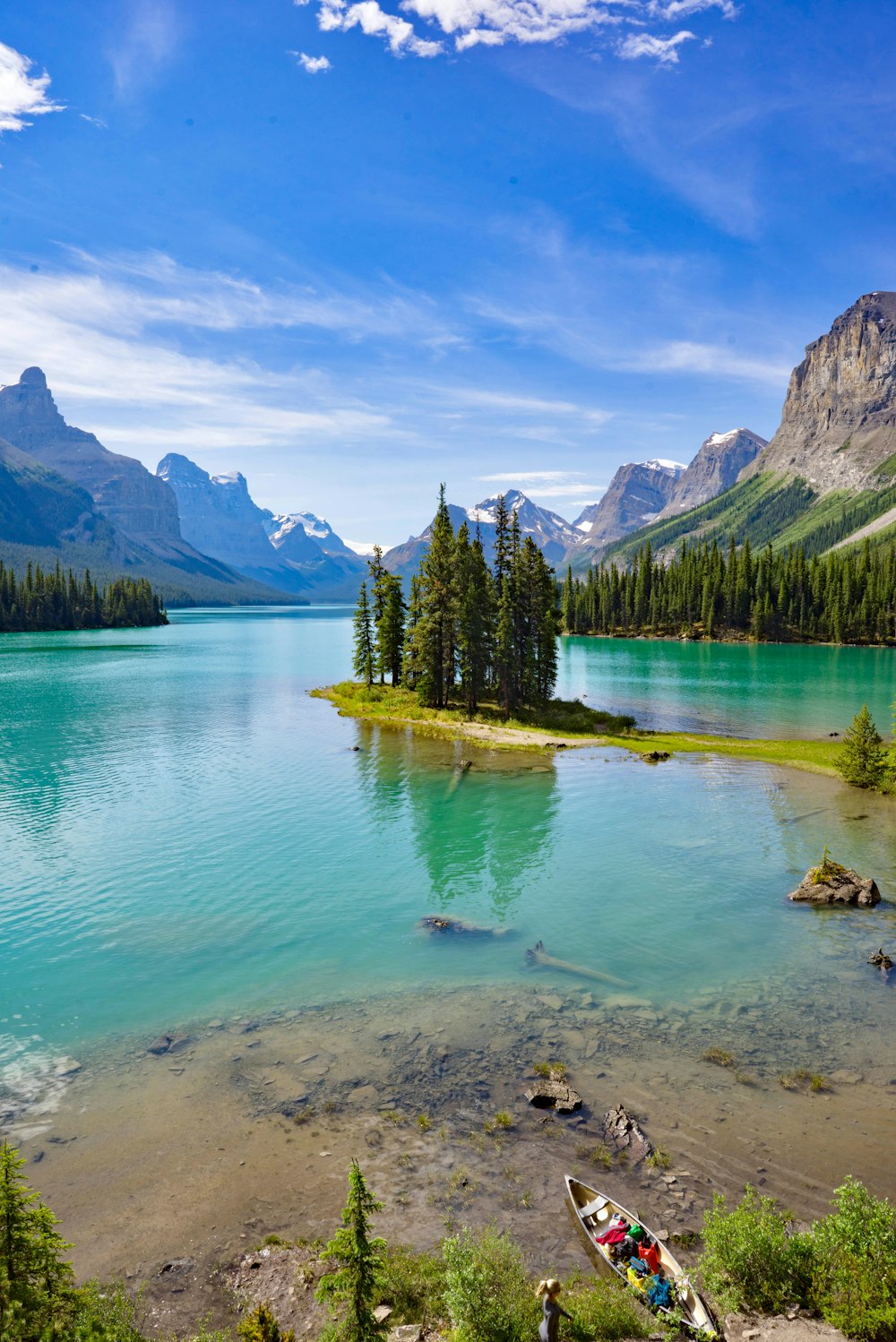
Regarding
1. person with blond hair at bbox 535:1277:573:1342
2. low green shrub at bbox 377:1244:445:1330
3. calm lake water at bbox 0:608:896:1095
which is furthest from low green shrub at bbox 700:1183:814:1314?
calm lake water at bbox 0:608:896:1095

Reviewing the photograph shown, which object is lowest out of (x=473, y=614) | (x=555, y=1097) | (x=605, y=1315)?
(x=555, y=1097)

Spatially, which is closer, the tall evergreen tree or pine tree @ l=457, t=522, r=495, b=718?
pine tree @ l=457, t=522, r=495, b=718

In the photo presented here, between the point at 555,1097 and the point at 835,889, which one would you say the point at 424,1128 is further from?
the point at 835,889

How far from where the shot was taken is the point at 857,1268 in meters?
12.4

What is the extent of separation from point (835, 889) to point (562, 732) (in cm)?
4249

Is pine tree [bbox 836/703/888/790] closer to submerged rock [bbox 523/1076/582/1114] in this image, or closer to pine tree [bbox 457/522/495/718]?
pine tree [bbox 457/522/495/718]

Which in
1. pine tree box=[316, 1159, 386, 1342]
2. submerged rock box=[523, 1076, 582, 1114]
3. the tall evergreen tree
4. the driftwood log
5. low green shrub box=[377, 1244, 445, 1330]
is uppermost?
the tall evergreen tree

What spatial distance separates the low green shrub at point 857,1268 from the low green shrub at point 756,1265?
0.33 meters

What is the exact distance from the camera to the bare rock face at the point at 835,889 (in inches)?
1331

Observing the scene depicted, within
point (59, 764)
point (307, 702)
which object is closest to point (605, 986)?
point (59, 764)

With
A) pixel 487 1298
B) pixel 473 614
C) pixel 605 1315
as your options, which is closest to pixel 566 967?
pixel 605 1315

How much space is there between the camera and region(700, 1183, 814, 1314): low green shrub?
12.8 meters

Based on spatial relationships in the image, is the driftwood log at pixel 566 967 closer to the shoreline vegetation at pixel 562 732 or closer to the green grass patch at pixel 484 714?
the shoreline vegetation at pixel 562 732

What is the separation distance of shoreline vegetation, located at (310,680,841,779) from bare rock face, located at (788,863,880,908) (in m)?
25.7
